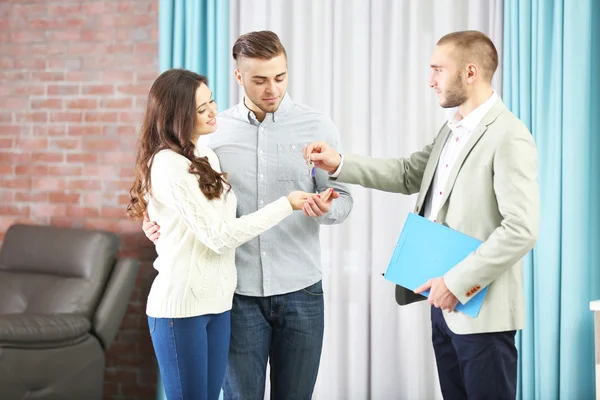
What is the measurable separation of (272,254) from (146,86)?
192cm

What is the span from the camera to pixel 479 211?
5.75ft

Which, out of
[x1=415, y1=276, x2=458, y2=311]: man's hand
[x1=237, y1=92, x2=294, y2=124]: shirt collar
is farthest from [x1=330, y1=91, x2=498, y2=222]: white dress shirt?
[x1=237, y1=92, x2=294, y2=124]: shirt collar

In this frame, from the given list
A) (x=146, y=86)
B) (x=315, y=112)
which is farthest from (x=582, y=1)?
(x=146, y=86)

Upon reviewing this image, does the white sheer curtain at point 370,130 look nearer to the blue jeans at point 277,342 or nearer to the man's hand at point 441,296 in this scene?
the blue jeans at point 277,342

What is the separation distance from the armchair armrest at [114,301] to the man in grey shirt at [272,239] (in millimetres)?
1260

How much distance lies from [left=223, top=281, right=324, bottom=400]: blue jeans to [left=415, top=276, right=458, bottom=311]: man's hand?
41cm

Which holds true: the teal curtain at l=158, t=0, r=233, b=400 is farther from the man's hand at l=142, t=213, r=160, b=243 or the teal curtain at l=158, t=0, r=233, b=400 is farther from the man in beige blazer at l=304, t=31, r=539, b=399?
the man in beige blazer at l=304, t=31, r=539, b=399

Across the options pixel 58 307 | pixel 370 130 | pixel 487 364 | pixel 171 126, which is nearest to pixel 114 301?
pixel 58 307

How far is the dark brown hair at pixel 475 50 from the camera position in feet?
5.96

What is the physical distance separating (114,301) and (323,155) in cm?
164

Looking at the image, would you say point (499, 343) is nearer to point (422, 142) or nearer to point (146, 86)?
point (422, 142)

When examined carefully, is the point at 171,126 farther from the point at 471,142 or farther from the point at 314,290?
the point at 471,142

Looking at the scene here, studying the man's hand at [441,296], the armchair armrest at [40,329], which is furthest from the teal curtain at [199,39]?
the man's hand at [441,296]

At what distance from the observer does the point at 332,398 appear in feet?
11.2
